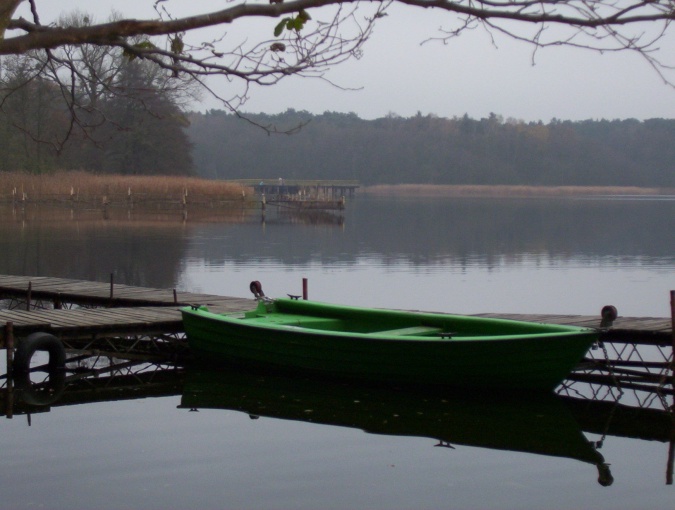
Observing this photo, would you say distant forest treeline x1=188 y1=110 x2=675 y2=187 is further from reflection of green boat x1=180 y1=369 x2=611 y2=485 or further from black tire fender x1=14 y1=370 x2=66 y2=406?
reflection of green boat x1=180 y1=369 x2=611 y2=485

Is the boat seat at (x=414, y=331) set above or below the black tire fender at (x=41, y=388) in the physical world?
above

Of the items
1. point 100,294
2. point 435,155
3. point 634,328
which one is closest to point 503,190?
point 435,155

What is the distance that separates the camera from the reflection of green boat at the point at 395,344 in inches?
375

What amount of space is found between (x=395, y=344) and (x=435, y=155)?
396ft

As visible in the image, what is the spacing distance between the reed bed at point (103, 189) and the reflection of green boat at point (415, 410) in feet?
140

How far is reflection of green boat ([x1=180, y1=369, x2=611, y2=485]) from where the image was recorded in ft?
28.2

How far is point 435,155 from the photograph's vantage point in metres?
129

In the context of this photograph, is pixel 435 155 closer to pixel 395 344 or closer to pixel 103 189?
pixel 103 189

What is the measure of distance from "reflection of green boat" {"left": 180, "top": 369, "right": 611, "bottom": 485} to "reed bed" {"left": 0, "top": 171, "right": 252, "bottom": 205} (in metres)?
42.5

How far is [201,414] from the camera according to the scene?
9.57 m

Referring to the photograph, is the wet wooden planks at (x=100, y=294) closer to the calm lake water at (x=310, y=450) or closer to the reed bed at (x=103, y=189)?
the calm lake water at (x=310, y=450)

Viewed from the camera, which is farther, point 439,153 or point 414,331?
point 439,153

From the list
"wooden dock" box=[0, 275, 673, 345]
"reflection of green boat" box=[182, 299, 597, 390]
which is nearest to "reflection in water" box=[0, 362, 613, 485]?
"reflection of green boat" box=[182, 299, 597, 390]

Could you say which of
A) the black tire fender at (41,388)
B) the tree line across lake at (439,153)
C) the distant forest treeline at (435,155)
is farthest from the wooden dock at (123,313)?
the distant forest treeline at (435,155)
